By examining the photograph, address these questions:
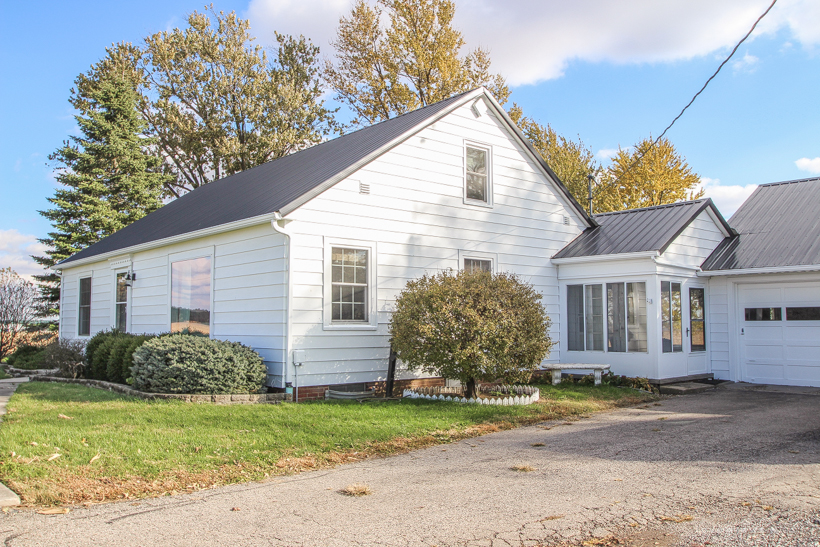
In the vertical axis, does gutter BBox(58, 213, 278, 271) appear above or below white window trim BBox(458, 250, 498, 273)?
above

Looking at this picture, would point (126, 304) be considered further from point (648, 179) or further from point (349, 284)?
point (648, 179)

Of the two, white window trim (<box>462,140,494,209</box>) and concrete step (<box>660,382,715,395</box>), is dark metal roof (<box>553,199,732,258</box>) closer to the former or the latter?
white window trim (<box>462,140,494,209</box>)

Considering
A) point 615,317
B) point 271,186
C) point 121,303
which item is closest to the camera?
point 271,186

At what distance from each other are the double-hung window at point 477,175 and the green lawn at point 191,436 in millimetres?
4977

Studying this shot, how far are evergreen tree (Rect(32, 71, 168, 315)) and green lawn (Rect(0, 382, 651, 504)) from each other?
15.4m

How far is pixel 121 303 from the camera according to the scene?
54.9 feet

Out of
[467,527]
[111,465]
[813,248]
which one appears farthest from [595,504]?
[813,248]

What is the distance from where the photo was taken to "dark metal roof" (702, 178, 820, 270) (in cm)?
1415

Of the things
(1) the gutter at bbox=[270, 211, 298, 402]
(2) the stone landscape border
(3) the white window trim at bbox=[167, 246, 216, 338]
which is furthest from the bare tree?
(1) the gutter at bbox=[270, 211, 298, 402]

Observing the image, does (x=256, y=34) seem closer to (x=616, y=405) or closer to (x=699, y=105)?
(x=699, y=105)

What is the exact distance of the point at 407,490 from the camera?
5.81 m

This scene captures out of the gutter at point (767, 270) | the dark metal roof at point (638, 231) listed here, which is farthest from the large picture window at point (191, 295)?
the gutter at point (767, 270)

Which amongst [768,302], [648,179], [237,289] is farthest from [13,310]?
[648,179]

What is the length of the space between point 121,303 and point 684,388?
13.7m
